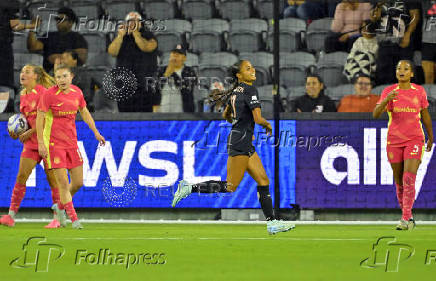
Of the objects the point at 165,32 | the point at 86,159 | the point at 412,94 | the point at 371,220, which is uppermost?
the point at 165,32

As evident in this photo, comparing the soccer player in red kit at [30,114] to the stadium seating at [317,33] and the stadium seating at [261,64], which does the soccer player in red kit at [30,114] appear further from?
the stadium seating at [317,33]

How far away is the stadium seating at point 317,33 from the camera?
1377 centimetres

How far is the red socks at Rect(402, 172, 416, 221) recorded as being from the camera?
10.7 metres

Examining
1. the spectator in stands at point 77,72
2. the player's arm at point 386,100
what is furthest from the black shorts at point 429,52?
the spectator in stands at point 77,72

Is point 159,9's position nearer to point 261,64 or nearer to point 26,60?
point 261,64

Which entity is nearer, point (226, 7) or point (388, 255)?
point (388, 255)

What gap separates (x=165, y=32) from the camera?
14.1 m

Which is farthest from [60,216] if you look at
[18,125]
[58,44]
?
[58,44]

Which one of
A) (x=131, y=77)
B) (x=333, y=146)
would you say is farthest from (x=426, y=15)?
(x=131, y=77)

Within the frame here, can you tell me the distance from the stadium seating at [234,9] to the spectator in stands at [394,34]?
235cm

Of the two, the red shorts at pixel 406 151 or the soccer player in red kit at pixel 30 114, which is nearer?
the red shorts at pixel 406 151

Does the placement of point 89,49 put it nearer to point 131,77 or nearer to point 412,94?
point 131,77

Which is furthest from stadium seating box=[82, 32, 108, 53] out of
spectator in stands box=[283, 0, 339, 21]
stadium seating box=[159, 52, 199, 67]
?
spectator in stands box=[283, 0, 339, 21]

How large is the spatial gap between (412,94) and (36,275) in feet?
20.7
